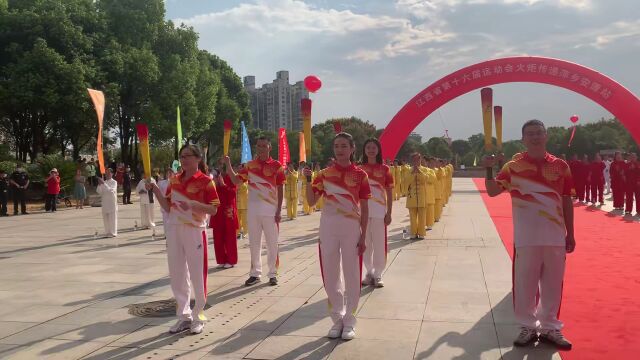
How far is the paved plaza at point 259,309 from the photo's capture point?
3.99 meters

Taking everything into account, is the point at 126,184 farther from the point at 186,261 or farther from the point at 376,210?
the point at 186,261

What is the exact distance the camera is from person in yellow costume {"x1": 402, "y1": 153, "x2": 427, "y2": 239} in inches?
373

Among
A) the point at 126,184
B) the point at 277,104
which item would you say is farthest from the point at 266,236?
the point at 277,104

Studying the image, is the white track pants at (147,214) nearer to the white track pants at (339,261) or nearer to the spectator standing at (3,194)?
the spectator standing at (3,194)

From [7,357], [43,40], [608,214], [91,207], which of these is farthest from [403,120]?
[7,357]

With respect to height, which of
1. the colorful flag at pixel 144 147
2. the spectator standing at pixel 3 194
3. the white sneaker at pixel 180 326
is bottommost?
the white sneaker at pixel 180 326

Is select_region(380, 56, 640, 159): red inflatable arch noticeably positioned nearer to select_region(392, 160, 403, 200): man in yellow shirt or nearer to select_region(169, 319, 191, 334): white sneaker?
select_region(392, 160, 403, 200): man in yellow shirt

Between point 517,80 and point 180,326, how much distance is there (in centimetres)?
1940

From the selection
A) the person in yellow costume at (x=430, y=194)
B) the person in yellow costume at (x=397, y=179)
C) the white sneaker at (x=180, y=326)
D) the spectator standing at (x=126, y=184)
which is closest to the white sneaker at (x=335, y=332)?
the white sneaker at (x=180, y=326)

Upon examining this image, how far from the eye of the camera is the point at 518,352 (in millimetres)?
3836

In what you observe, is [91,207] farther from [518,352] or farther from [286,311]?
[518,352]

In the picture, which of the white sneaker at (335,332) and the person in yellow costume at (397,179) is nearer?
the white sneaker at (335,332)

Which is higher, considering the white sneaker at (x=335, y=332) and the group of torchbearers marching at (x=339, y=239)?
the group of torchbearers marching at (x=339, y=239)

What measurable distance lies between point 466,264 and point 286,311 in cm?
302
